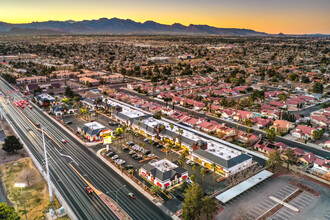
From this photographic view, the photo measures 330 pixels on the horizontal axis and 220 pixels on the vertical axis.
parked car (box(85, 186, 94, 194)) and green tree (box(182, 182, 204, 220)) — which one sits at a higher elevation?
green tree (box(182, 182, 204, 220))

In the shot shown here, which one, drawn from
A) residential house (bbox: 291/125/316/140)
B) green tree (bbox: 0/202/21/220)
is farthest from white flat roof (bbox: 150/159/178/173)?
residential house (bbox: 291/125/316/140)

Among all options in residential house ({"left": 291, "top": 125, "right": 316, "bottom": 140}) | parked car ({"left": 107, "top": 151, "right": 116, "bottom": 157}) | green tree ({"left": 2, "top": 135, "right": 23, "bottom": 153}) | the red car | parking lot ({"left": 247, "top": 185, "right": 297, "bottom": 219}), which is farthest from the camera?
residential house ({"left": 291, "top": 125, "right": 316, "bottom": 140})

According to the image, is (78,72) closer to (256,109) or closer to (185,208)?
(256,109)

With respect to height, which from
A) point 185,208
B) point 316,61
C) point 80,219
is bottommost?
point 80,219

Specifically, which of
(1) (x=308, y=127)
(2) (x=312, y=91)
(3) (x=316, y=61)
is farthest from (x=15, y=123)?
(3) (x=316, y=61)

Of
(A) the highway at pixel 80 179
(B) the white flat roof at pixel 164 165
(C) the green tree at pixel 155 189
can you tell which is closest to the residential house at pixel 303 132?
(B) the white flat roof at pixel 164 165

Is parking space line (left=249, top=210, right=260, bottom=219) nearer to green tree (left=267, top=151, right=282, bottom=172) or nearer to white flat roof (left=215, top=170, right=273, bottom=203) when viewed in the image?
white flat roof (left=215, top=170, right=273, bottom=203)

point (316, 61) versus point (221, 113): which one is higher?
point (316, 61)
